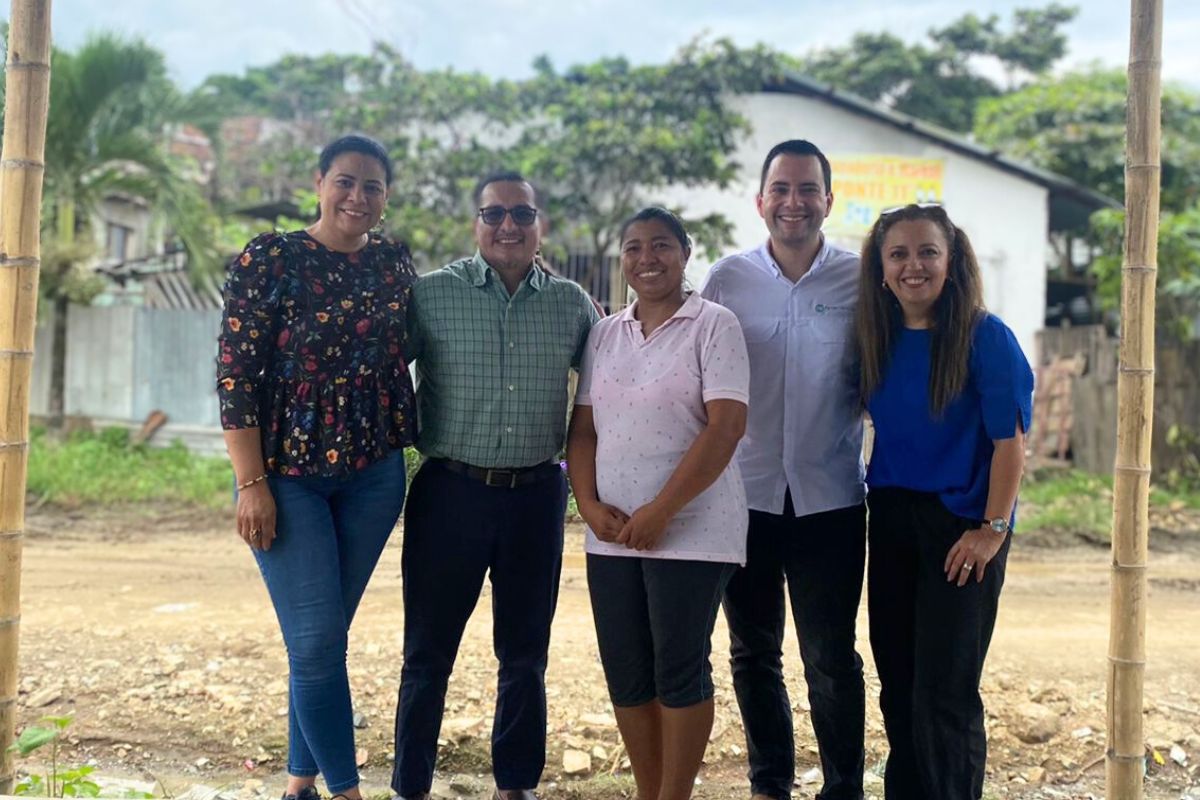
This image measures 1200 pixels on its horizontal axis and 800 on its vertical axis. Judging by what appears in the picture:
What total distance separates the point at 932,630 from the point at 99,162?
32.1 feet

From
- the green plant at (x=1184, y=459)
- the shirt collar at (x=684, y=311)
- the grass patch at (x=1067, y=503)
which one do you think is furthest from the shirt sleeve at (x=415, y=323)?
the green plant at (x=1184, y=459)

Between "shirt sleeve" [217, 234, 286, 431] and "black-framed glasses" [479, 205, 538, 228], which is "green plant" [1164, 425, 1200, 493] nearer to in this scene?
"black-framed glasses" [479, 205, 538, 228]

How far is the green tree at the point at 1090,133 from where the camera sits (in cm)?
1359

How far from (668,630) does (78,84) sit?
30.9ft

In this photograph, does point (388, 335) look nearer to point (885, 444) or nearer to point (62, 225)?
point (885, 444)

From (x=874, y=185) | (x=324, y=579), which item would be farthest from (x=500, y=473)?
(x=874, y=185)

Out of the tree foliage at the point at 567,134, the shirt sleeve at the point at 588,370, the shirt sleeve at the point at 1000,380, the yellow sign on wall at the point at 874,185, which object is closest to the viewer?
the shirt sleeve at the point at 1000,380

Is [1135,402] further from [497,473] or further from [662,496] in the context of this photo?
[497,473]

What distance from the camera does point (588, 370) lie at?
8.91ft

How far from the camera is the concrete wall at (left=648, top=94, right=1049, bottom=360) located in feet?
40.5

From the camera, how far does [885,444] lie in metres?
2.64

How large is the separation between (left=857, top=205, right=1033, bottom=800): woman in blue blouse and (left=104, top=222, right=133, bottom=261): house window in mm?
14768

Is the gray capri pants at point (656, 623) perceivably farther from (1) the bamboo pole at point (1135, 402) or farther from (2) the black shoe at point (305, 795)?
(1) the bamboo pole at point (1135, 402)

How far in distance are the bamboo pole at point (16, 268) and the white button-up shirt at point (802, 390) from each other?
6.43 feet
